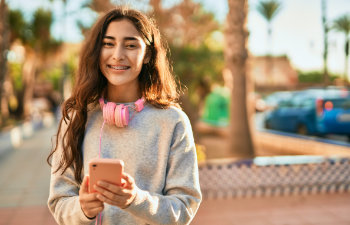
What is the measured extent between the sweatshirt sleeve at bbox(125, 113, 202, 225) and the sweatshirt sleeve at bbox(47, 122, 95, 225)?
248 millimetres

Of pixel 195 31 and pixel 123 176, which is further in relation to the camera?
pixel 195 31

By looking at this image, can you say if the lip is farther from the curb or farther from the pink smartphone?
the curb

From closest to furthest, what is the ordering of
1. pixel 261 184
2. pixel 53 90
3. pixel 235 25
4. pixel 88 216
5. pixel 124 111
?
pixel 88 216, pixel 124 111, pixel 261 184, pixel 235 25, pixel 53 90

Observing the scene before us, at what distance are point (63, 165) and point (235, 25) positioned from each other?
5667 mm

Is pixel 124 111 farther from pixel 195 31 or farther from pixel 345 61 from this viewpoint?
pixel 345 61

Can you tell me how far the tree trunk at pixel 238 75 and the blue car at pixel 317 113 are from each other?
320 cm

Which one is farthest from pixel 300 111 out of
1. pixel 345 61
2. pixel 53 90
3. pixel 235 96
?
pixel 53 90

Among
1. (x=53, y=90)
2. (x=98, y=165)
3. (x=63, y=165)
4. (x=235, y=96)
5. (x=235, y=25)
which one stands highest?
(x=235, y=25)

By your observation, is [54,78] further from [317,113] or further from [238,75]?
[238,75]

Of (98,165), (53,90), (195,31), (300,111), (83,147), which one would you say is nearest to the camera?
(98,165)

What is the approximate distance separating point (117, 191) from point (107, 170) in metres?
0.07

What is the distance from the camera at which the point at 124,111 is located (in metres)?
1.48

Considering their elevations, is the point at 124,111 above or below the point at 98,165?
above

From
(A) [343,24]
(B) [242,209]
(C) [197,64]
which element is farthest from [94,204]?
(A) [343,24]
